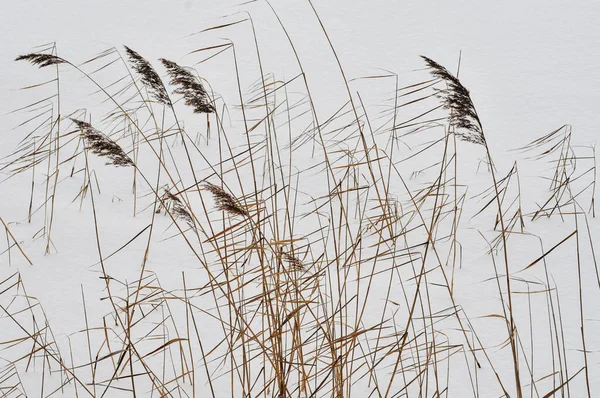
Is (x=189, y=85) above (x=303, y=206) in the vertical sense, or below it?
below

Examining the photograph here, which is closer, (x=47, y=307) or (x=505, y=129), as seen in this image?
(x=47, y=307)

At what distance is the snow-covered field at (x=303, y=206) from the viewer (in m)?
1.56

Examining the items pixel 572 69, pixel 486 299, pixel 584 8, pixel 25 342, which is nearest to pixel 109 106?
pixel 25 342

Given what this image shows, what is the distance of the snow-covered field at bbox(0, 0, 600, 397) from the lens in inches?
61.2

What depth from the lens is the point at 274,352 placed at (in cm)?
139

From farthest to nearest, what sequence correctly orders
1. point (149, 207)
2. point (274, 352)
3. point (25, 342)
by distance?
point (149, 207)
point (25, 342)
point (274, 352)

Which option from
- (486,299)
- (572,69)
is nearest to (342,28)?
(572,69)

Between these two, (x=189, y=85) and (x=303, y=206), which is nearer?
(x=189, y=85)

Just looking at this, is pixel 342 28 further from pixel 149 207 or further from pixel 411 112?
pixel 149 207

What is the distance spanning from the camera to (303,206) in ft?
7.76

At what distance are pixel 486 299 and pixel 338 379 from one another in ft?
2.09

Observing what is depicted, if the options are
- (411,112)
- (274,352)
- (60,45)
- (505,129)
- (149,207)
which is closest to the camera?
(274,352)

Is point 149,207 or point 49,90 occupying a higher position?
point 49,90

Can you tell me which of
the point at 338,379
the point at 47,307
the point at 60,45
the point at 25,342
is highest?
the point at 60,45
